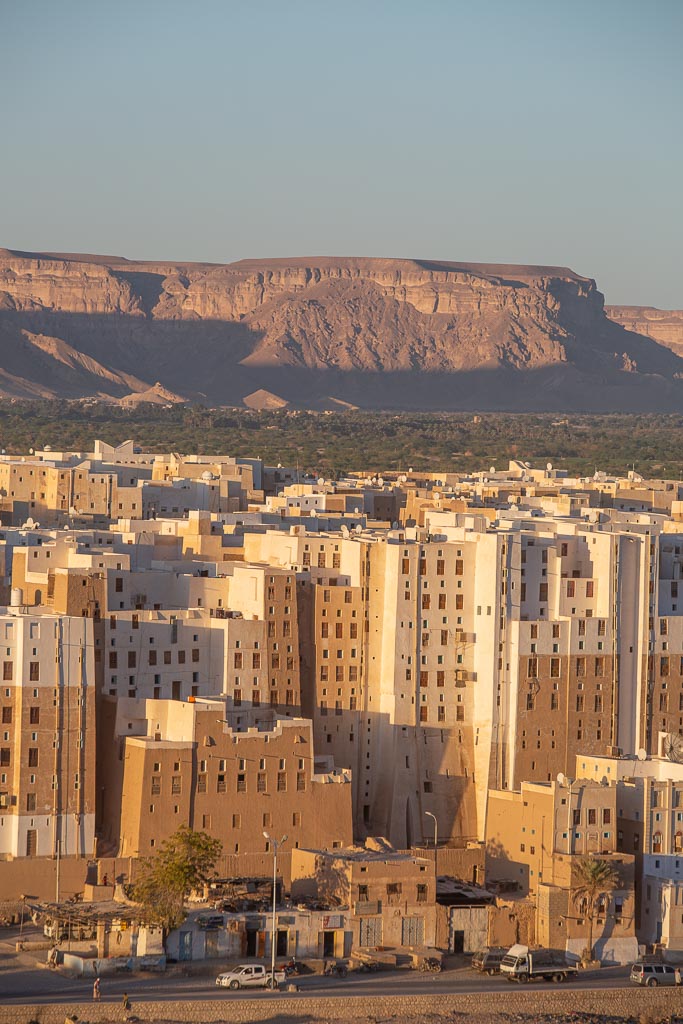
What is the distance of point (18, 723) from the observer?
7706cm

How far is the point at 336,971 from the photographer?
69562mm

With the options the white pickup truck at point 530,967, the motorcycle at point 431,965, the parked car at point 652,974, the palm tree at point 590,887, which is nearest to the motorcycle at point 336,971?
the motorcycle at point 431,965

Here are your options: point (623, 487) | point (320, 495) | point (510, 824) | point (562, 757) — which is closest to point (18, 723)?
point (510, 824)

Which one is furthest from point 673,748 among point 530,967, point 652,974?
point 530,967

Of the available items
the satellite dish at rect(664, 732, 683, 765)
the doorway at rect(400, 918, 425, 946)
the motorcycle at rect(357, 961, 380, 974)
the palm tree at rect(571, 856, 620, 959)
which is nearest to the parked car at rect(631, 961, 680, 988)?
the palm tree at rect(571, 856, 620, 959)

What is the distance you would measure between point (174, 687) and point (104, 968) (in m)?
17.2

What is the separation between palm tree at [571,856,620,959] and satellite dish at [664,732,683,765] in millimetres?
8047

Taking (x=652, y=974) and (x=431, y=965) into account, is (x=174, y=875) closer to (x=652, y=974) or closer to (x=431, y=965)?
(x=431, y=965)

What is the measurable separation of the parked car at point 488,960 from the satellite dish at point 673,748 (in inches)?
438

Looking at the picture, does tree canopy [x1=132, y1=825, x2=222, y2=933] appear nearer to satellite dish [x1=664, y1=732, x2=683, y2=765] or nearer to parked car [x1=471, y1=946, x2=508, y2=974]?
parked car [x1=471, y1=946, x2=508, y2=974]

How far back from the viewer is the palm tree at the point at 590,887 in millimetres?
73125

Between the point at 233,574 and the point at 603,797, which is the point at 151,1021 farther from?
the point at 233,574

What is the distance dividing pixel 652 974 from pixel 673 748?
1409cm

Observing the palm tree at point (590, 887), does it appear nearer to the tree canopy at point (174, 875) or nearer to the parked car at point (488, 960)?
the parked car at point (488, 960)
